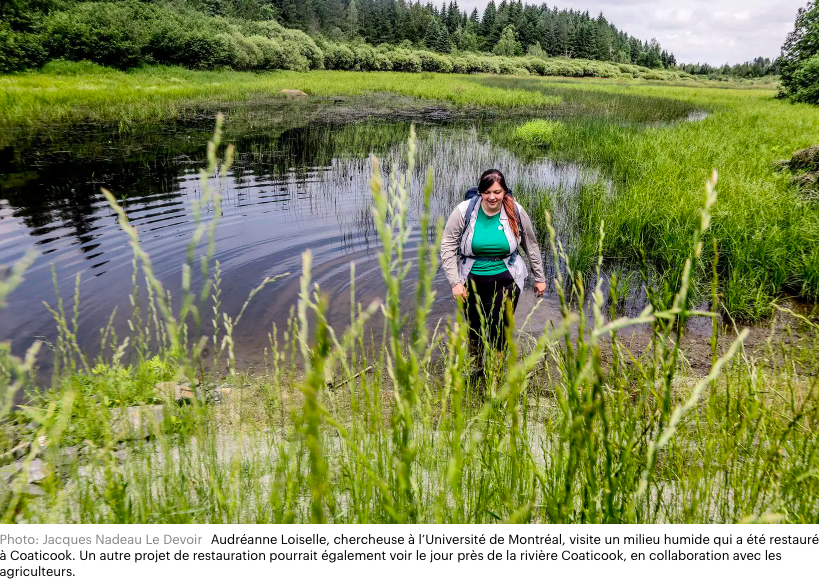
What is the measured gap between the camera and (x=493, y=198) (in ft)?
15.9

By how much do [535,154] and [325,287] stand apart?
34.9 feet

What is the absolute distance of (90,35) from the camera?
3344 cm

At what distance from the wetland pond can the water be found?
0.10 feet

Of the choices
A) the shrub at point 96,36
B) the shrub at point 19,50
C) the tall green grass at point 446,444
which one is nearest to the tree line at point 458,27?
the shrub at point 96,36

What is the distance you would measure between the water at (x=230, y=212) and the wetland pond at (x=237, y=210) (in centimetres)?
3

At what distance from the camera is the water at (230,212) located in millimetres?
6832

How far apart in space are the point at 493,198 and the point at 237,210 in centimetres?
751

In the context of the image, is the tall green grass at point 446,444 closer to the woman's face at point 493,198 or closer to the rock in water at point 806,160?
the woman's face at point 493,198

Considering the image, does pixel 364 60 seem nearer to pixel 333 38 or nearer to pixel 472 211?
pixel 333 38

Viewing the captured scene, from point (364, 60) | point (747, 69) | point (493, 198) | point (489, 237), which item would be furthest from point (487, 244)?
point (747, 69)

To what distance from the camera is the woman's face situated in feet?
15.8

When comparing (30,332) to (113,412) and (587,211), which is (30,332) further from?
(587,211)

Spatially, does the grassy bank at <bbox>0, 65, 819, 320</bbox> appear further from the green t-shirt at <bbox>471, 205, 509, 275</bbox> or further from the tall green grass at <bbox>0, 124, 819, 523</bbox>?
the tall green grass at <bbox>0, 124, 819, 523</bbox>

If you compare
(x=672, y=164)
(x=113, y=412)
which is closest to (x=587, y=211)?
(x=672, y=164)
